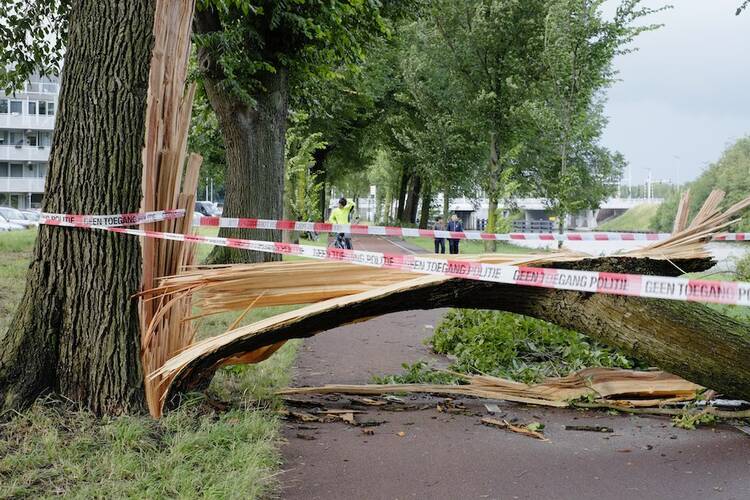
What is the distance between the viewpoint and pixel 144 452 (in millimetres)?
4047

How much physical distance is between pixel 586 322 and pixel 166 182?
2.90 m

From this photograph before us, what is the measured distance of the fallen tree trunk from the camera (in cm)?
462

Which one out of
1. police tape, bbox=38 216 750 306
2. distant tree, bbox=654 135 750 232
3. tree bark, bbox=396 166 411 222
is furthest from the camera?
tree bark, bbox=396 166 411 222

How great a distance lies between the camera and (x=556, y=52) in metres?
19.5

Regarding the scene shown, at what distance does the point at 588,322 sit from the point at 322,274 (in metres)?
1.77

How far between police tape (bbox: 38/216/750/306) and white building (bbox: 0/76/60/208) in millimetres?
72094

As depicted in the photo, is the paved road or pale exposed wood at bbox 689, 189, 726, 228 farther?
pale exposed wood at bbox 689, 189, 726, 228

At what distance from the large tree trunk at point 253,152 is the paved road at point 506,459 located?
6.90m

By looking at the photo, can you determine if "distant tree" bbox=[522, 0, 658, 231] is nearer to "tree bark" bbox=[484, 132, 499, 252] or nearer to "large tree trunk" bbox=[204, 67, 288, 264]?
"tree bark" bbox=[484, 132, 499, 252]

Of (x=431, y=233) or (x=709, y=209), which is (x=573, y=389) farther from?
(x=431, y=233)

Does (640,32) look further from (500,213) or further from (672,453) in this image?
(672,453)

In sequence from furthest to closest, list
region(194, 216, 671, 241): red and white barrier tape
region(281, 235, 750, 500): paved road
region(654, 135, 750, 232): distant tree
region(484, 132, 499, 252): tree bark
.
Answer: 1. region(654, 135, 750, 232): distant tree
2. region(484, 132, 499, 252): tree bark
3. region(194, 216, 671, 241): red and white barrier tape
4. region(281, 235, 750, 500): paved road

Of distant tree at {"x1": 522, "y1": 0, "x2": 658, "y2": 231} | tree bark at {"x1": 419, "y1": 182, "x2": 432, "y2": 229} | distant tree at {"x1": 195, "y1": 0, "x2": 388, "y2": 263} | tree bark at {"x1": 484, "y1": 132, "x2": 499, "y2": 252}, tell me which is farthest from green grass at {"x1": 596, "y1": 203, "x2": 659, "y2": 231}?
distant tree at {"x1": 195, "y1": 0, "x2": 388, "y2": 263}

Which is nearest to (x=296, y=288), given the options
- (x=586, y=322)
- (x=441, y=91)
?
(x=586, y=322)
